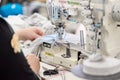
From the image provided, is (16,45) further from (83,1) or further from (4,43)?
(83,1)

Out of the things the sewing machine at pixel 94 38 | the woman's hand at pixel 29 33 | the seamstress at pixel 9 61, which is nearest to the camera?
the seamstress at pixel 9 61

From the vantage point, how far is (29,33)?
7.27 feet

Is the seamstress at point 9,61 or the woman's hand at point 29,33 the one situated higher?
the seamstress at point 9,61

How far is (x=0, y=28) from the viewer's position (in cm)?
115

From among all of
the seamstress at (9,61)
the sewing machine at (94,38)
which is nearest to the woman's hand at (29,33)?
the sewing machine at (94,38)

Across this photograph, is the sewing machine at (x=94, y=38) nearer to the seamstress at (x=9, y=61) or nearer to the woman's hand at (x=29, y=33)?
the woman's hand at (x=29, y=33)

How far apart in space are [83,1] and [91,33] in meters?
0.22

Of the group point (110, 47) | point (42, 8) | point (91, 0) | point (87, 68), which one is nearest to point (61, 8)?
point (91, 0)

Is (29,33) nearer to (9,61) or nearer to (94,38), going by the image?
→ (94,38)

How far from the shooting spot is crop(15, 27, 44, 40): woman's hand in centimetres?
215

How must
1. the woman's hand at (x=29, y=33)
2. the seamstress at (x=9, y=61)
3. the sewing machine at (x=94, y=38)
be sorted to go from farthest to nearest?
the woman's hand at (x=29, y=33), the sewing machine at (x=94, y=38), the seamstress at (x=9, y=61)

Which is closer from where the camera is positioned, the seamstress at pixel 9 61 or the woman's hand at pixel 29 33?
the seamstress at pixel 9 61

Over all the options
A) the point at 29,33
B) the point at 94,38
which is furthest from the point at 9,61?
the point at 29,33

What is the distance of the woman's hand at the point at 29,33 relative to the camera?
2.15m
